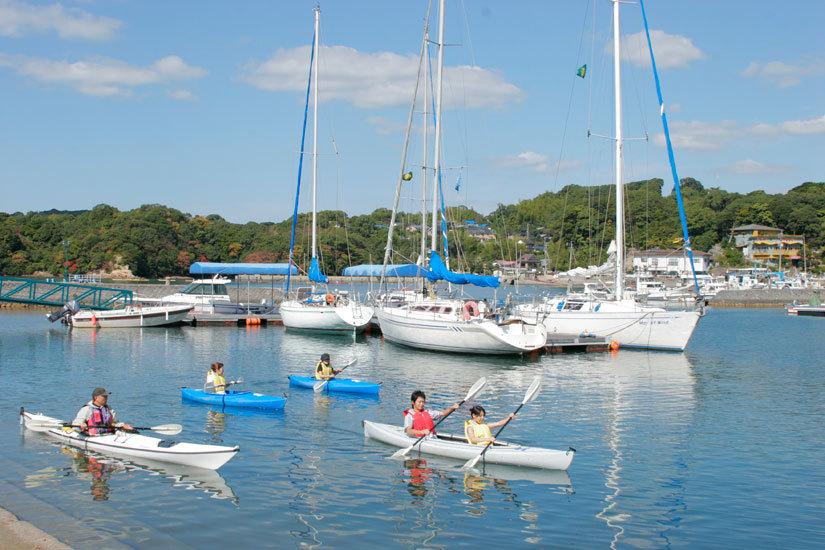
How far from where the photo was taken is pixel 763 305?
105875mm

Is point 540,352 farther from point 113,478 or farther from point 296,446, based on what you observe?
point 113,478

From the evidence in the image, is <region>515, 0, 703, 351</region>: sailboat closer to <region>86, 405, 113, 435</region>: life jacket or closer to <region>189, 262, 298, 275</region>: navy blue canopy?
<region>86, 405, 113, 435</region>: life jacket

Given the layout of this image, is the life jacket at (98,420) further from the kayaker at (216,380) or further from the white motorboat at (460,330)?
the white motorboat at (460,330)

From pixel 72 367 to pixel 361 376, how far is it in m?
13.0

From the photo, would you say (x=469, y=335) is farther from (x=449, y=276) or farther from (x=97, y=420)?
(x=97, y=420)

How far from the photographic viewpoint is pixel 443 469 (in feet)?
62.6

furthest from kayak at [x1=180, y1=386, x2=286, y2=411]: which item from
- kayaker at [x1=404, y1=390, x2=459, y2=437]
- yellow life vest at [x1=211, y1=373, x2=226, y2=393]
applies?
kayaker at [x1=404, y1=390, x2=459, y2=437]

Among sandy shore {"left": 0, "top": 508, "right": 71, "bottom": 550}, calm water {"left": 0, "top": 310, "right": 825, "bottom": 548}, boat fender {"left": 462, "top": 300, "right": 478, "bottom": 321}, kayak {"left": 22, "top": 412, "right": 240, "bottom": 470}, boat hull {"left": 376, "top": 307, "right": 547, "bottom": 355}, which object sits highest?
boat fender {"left": 462, "top": 300, "right": 478, "bottom": 321}

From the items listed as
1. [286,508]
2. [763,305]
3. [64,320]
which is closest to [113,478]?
[286,508]

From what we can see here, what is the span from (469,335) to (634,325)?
10.3 m

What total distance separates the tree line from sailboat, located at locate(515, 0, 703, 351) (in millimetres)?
60062

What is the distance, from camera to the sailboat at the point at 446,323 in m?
39.5

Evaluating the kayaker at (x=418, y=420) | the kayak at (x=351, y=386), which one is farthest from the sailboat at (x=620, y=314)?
the kayaker at (x=418, y=420)

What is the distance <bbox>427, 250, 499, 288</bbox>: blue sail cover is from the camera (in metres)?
42.8
